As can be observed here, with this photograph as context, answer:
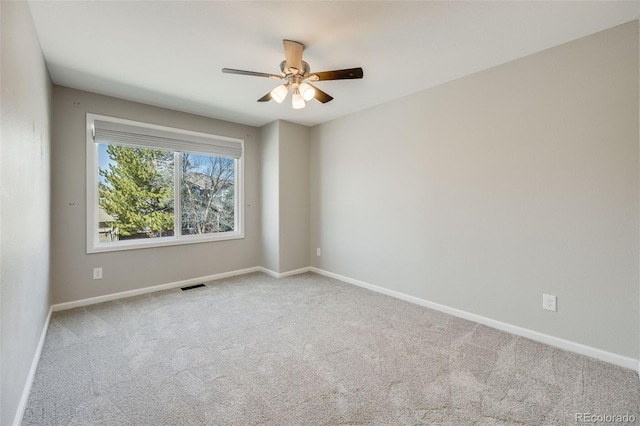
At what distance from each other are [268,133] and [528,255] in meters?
3.70

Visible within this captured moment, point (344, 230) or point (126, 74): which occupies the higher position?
point (126, 74)

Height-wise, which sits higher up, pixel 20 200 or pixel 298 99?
pixel 298 99

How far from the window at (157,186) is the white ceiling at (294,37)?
68 centimetres

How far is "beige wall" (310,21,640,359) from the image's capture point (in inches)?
80.0

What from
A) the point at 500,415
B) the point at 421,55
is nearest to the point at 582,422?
the point at 500,415

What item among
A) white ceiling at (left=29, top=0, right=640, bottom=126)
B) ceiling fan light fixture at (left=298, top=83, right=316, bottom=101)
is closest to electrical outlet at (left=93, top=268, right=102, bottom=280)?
white ceiling at (left=29, top=0, right=640, bottom=126)

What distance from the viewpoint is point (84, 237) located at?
316 cm

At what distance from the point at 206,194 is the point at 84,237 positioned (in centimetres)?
154

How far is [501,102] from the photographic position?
257 centimetres

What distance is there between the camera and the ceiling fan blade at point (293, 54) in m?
2.13

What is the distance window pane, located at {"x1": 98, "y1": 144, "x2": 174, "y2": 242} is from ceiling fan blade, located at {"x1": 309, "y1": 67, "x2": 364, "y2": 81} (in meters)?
2.63

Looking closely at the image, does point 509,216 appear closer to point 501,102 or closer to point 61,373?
point 501,102

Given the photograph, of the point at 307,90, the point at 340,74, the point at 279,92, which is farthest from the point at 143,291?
the point at 340,74

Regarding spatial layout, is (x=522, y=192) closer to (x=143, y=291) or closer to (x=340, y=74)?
(x=340, y=74)
